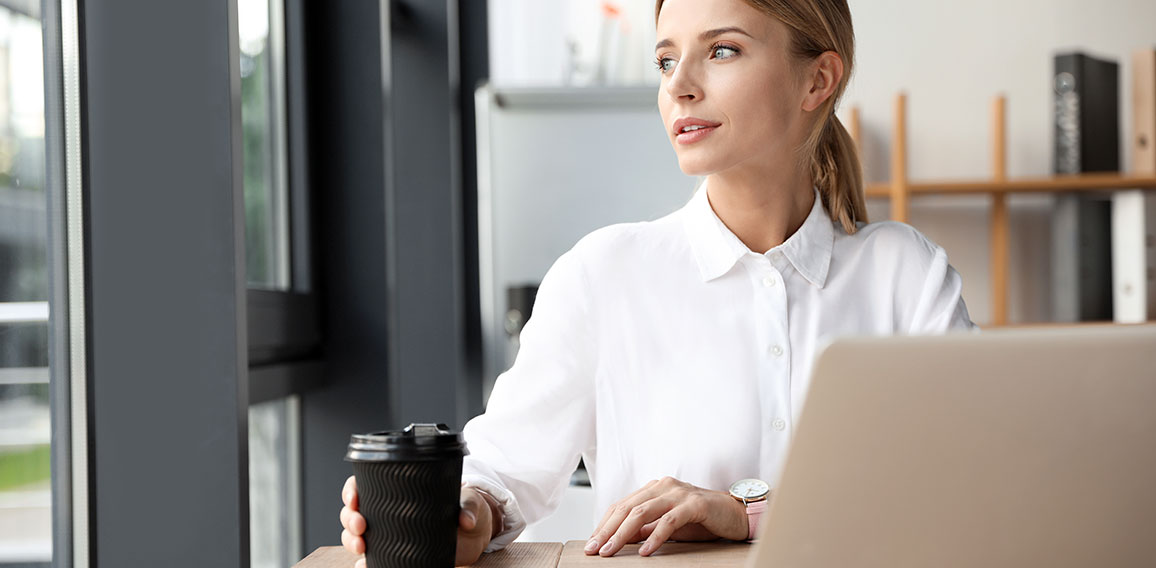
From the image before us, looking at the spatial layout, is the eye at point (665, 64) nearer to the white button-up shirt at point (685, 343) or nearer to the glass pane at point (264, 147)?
the white button-up shirt at point (685, 343)

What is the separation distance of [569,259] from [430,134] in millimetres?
1746

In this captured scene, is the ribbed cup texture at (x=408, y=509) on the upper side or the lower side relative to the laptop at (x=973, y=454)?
lower

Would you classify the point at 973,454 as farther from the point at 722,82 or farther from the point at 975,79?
the point at 975,79

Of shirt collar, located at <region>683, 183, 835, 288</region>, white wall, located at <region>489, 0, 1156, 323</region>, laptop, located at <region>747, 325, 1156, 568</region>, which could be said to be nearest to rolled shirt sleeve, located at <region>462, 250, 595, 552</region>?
shirt collar, located at <region>683, 183, 835, 288</region>

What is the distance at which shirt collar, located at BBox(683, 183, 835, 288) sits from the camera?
1.27 meters

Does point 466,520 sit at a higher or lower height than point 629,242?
lower

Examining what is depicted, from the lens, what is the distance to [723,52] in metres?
1.22

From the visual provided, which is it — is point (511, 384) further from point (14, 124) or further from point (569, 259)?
point (14, 124)

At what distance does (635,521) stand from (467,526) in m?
0.15

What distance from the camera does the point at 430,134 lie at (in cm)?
297

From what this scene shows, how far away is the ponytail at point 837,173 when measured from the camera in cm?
137

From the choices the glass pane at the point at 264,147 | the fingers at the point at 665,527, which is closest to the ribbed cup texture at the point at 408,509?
the fingers at the point at 665,527

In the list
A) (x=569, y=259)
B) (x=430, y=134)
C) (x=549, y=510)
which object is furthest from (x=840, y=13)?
(x=430, y=134)

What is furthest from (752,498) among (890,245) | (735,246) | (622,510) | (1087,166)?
(1087,166)
